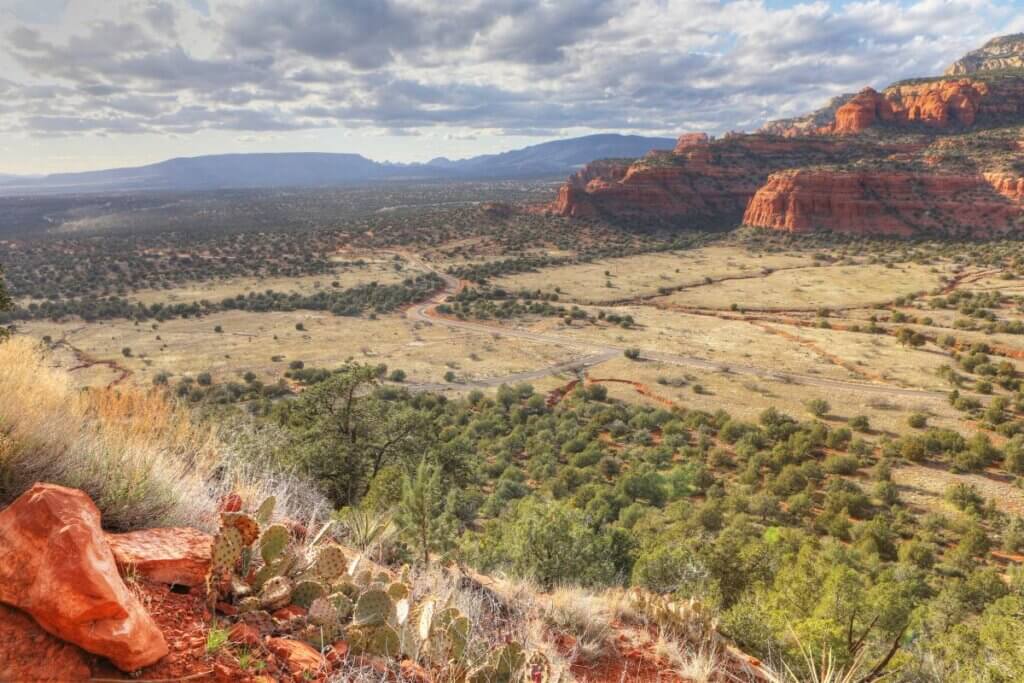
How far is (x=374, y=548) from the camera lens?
6871 mm

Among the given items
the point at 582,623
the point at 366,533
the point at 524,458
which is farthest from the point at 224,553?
the point at 524,458

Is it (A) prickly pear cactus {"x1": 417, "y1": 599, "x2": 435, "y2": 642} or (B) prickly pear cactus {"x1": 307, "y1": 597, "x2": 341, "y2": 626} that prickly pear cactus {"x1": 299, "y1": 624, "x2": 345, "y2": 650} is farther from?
(A) prickly pear cactus {"x1": 417, "y1": 599, "x2": 435, "y2": 642}

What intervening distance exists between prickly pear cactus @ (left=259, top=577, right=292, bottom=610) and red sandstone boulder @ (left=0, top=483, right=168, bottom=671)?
996mm

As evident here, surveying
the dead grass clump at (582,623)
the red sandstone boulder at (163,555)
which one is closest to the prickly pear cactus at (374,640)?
the red sandstone boulder at (163,555)

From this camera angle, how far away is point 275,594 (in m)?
4.34

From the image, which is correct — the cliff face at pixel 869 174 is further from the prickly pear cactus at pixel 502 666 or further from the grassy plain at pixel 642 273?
the prickly pear cactus at pixel 502 666

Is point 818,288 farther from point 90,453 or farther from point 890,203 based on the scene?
point 90,453

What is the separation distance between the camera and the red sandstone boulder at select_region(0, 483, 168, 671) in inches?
123

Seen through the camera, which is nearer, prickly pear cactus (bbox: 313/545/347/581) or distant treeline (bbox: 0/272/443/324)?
prickly pear cactus (bbox: 313/545/347/581)

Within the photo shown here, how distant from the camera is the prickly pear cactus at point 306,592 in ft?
14.9

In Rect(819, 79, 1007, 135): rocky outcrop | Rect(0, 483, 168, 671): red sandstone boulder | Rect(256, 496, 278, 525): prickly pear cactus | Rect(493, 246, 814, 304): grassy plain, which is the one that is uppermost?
Rect(819, 79, 1007, 135): rocky outcrop

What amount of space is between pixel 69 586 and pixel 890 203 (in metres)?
117

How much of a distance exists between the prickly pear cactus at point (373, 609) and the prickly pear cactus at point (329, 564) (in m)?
0.65

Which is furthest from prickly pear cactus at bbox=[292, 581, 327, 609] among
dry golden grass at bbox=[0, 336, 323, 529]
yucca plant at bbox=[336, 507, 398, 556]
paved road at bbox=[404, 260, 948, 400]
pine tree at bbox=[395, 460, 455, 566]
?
paved road at bbox=[404, 260, 948, 400]
